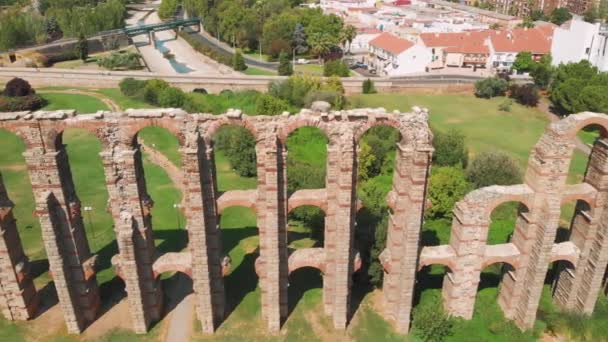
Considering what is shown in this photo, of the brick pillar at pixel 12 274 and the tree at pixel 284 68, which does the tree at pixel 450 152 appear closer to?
the brick pillar at pixel 12 274

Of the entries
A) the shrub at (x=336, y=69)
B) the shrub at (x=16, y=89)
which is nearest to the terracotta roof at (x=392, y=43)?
the shrub at (x=336, y=69)

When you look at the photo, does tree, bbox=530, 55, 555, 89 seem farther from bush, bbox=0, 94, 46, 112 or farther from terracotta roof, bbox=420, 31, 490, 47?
bush, bbox=0, 94, 46, 112

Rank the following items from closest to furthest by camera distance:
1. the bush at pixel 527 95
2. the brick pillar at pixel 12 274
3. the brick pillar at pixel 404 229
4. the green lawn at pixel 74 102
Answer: the brick pillar at pixel 404 229, the brick pillar at pixel 12 274, the green lawn at pixel 74 102, the bush at pixel 527 95

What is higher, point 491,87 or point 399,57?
point 399,57

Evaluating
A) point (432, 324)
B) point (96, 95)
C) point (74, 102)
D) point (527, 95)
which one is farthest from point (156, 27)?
point (432, 324)

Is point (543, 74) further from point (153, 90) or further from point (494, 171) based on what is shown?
point (153, 90)

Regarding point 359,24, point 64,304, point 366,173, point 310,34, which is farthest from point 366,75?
point 64,304

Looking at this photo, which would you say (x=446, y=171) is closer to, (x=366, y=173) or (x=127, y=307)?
(x=366, y=173)
